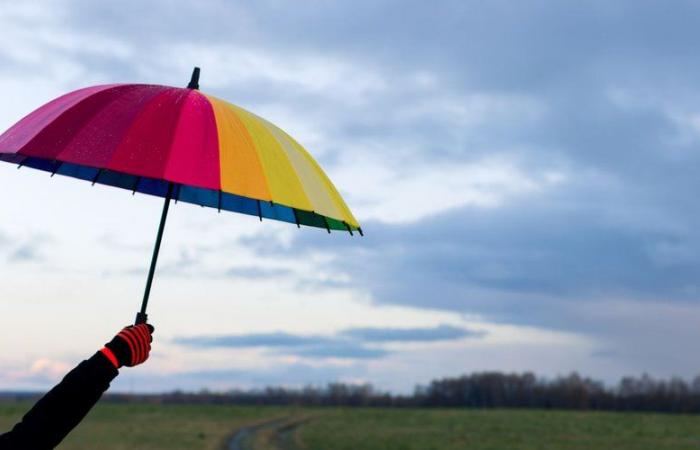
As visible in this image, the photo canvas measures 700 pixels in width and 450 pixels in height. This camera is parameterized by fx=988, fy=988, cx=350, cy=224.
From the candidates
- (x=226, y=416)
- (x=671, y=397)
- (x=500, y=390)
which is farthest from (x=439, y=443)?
(x=500, y=390)

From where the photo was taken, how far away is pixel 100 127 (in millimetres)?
4750

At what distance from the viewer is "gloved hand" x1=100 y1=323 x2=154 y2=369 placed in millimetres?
3629

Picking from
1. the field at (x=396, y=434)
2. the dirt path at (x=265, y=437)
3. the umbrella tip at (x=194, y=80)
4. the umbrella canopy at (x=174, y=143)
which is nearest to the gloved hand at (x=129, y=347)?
the umbrella canopy at (x=174, y=143)

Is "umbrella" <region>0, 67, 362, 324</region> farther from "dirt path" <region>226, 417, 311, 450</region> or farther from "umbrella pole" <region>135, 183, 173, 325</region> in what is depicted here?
"dirt path" <region>226, 417, 311, 450</region>

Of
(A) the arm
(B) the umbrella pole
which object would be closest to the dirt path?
(B) the umbrella pole

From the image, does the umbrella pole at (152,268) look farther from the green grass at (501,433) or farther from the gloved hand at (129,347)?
the green grass at (501,433)

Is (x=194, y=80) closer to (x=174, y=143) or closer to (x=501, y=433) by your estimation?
(x=174, y=143)

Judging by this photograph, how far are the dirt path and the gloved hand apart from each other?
2784 centimetres

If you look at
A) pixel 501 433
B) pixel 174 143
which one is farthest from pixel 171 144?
pixel 501 433

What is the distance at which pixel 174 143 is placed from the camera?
183 inches

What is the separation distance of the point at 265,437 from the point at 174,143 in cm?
3359

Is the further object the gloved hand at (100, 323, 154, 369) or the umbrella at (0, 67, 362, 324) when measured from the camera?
the umbrella at (0, 67, 362, 324)

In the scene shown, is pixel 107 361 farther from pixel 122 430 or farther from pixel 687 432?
pixel 687 432

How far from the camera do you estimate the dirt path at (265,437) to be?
32188 mm
